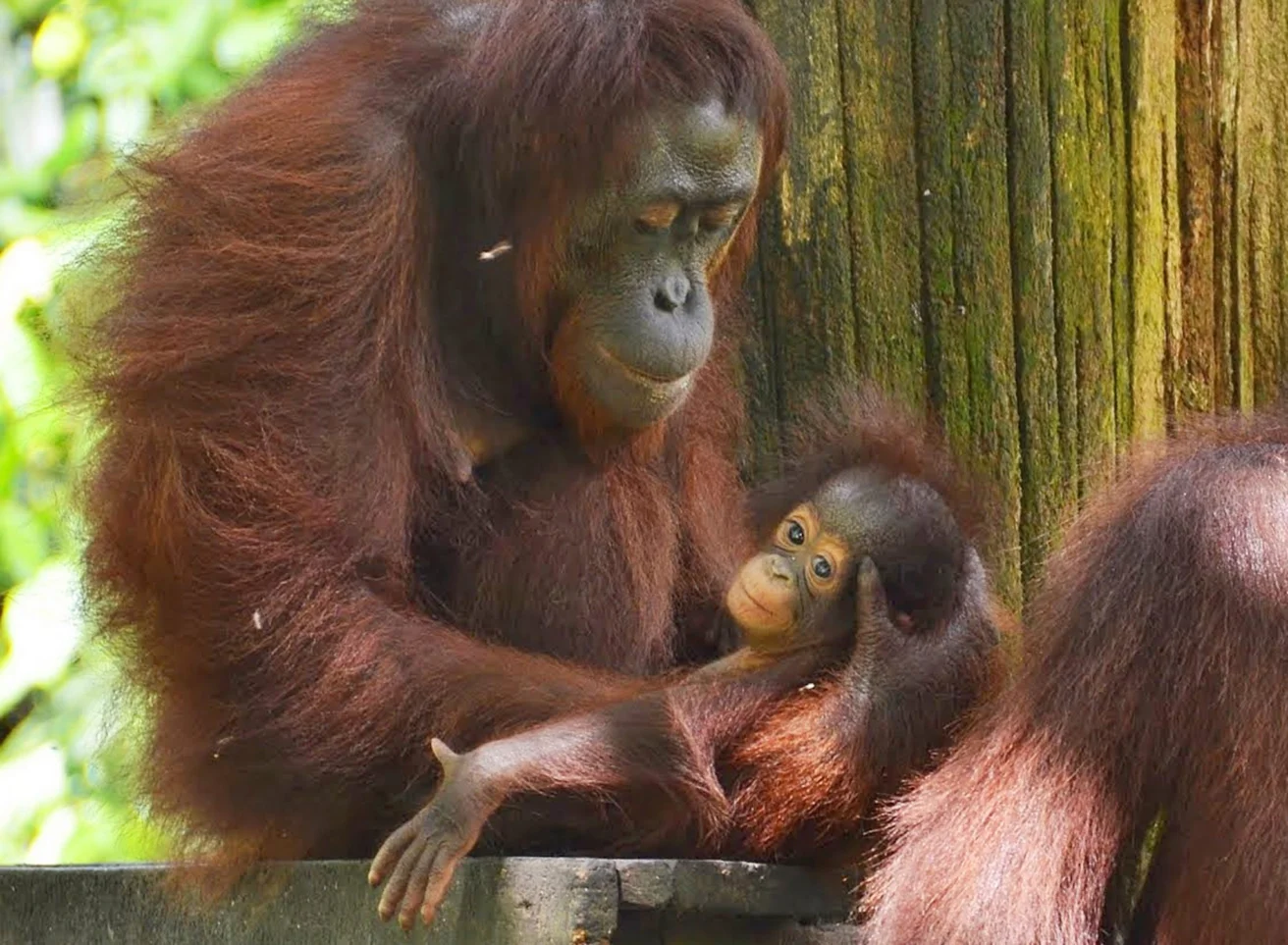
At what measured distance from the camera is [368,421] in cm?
304

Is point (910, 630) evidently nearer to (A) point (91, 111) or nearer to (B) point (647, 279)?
(B) point (647, 279)

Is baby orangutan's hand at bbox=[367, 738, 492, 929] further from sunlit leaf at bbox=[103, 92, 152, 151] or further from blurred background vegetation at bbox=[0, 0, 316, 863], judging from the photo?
sunlit leaf at bbox=[103, 92, 152, 151]

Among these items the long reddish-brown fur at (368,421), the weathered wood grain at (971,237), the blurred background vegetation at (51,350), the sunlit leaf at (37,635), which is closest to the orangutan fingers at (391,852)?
the long reddish-brown fur at (368,421)

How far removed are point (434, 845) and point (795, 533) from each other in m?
0.89

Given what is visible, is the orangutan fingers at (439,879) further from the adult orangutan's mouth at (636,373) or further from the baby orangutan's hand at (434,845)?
the adult orangutan's mouth at (636,373)

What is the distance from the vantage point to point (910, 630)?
3096 millimetres

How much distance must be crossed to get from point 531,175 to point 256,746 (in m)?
A: 0.95

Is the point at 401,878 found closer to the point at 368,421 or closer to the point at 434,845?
the point at 434,845

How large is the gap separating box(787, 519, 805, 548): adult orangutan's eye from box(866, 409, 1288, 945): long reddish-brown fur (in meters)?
0.51

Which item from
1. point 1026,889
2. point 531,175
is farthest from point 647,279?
point 1026,889

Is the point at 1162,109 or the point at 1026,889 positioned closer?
the point at 1026,889

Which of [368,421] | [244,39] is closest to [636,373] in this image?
[368,421]

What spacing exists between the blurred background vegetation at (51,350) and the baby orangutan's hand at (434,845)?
132cm

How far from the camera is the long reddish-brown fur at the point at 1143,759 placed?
2590 mm
